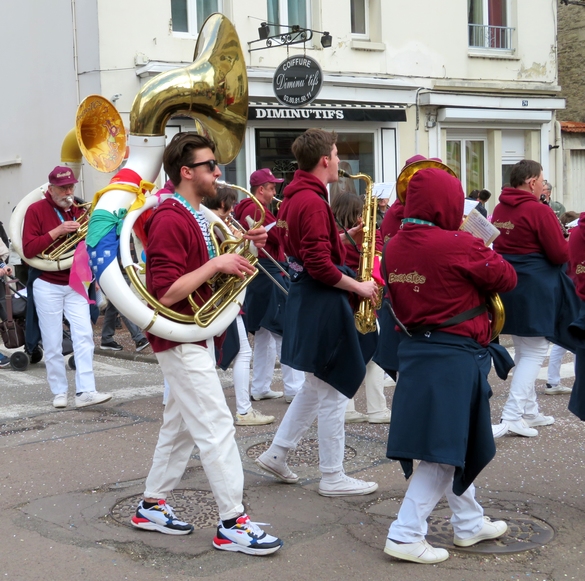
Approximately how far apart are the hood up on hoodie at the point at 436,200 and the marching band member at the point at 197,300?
2.51ft

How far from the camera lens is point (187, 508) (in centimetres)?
498

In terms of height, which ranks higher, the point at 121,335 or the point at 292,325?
the point at 292,325

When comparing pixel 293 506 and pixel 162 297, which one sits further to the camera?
pixel 293 506

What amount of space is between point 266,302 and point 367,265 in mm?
2579

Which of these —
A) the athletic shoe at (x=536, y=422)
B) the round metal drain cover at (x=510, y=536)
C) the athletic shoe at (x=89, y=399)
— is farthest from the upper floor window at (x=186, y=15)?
the round metal drain cover at (x=510, y=536)

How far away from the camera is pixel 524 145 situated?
1980 cm

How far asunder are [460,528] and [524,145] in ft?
54.3

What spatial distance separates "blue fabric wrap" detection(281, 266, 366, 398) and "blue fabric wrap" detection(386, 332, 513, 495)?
2.88ft

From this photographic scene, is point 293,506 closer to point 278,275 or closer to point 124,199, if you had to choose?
point 124,199

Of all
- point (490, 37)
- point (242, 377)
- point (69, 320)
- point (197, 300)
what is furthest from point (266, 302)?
point (490, 37)

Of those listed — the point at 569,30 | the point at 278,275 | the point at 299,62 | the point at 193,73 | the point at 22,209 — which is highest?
the point at 569,30

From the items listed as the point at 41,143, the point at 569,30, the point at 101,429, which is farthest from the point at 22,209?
the point at 569,30

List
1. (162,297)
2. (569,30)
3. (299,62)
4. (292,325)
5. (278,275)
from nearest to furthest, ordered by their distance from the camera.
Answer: (162,297), (292,325), (278,275), (299,62), (569,30)

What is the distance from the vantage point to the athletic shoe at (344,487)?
516cm
